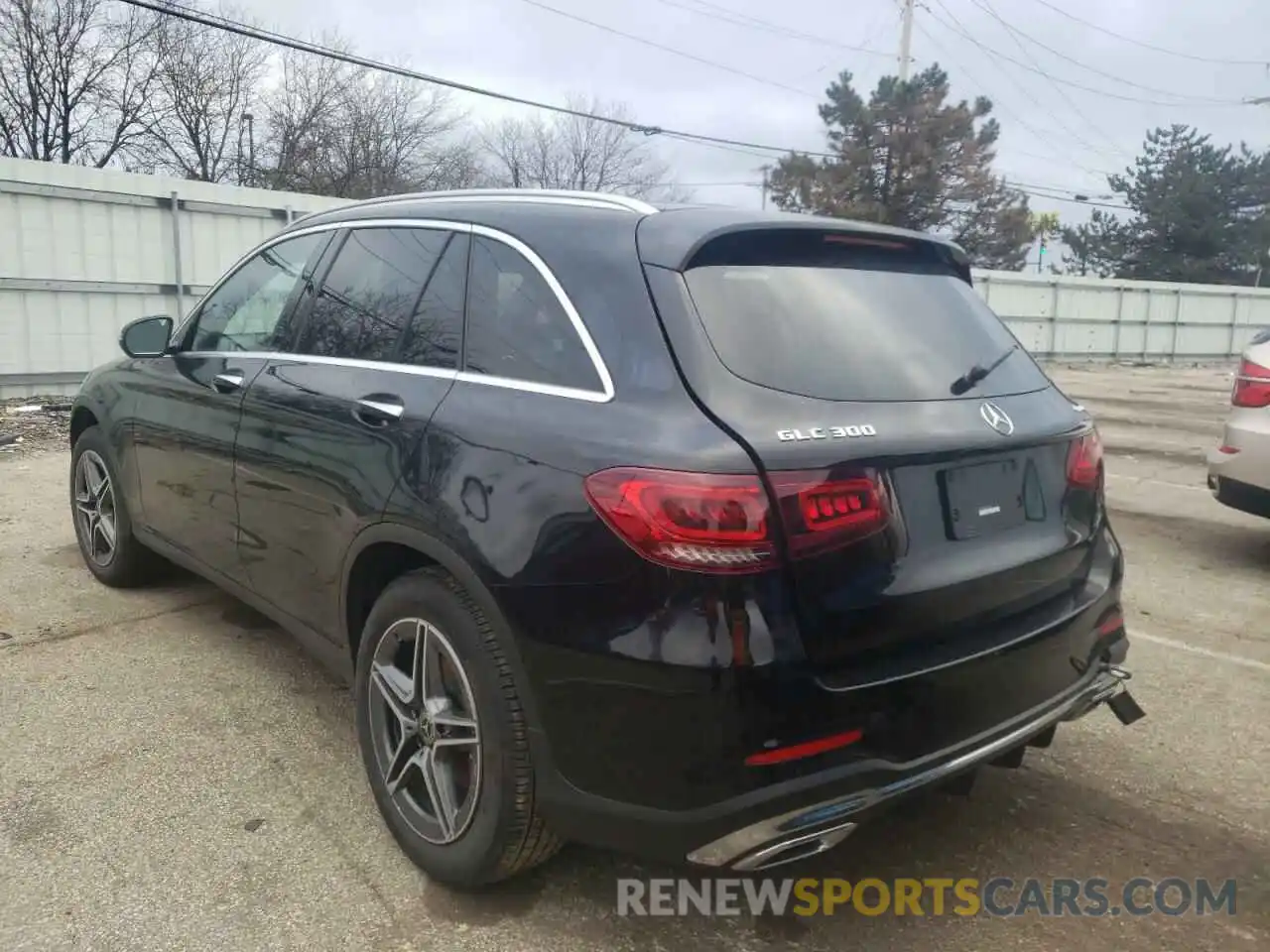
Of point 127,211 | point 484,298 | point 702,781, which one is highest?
point 127,211

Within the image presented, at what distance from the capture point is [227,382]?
3545 mm

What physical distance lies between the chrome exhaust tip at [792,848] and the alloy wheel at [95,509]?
151 inches

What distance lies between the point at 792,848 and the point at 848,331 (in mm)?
1209

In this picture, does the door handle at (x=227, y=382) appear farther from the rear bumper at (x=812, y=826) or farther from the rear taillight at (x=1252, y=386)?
the rear taillight at (x=1252, y=386)

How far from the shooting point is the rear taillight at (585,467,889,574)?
1946 mm

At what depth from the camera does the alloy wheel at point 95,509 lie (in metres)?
4.73

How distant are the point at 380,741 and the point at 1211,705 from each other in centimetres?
311

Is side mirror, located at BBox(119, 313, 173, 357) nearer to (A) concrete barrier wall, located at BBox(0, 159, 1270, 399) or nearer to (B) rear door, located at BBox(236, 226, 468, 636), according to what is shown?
(B) rear door, located at BBox(236, 226, 468, 636)

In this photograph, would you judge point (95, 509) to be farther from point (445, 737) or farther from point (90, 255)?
point (90, 255)

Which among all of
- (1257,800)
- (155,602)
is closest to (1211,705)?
(1257,800)

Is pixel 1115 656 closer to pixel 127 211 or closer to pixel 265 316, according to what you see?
pixel 265 316

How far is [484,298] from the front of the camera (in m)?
2.65

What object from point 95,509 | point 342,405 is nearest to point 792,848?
point 342,405

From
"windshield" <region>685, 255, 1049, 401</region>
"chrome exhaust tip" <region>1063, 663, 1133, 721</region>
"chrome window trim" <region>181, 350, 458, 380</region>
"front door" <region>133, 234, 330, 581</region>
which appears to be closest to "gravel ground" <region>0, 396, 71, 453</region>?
"front door" <region>133, 234, 330, 581</region>
